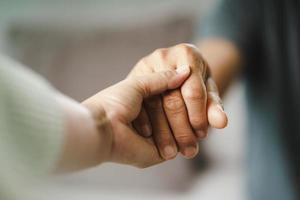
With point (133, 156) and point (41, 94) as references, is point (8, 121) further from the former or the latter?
point (133, 156)

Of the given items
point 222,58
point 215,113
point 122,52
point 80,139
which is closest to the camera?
point 80,139

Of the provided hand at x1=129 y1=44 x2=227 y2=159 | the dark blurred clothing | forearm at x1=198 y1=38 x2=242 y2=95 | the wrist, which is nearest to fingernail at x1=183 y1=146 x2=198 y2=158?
hand at x1=129 y1=44 x2=227 y2=159

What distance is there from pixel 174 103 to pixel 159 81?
0.03 m

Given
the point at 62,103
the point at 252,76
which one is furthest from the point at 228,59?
the point at 62,103

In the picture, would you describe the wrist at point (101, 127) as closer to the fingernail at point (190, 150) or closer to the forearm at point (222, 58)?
the fingernail at point (190, 150)

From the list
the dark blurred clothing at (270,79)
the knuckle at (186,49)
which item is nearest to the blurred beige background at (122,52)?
the dark blurred clothing at (270,79)

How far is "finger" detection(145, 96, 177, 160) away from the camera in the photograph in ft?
1.56

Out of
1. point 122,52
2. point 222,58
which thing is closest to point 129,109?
point 222,58

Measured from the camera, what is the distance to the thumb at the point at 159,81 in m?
0.46

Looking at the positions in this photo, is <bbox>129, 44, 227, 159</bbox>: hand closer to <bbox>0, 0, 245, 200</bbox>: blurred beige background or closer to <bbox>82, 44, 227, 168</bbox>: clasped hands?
<bbox>82, 44, 227, 168</bbox>: clasped hands

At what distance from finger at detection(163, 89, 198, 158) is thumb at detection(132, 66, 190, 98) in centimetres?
1

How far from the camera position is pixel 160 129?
1.57 feet

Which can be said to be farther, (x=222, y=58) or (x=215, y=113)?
(x=222, y=58)

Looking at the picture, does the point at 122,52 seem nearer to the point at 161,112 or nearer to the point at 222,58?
the point at 222,58
